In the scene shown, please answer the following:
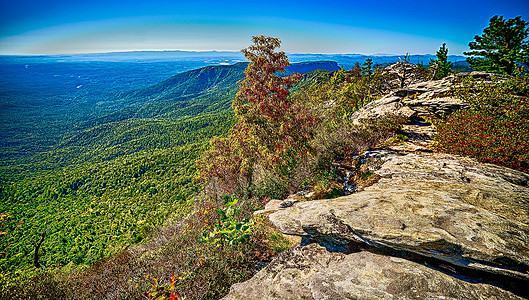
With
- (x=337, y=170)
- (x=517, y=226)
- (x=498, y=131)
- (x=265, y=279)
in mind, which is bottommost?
(x=265, y=279)

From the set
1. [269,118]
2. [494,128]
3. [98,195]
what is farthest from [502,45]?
[98,195]

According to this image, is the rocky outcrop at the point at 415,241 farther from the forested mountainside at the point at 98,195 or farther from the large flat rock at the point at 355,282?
the forested mountainside at the point at 98,195

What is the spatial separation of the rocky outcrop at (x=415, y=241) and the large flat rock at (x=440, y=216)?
17mm

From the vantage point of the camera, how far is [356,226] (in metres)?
4.82

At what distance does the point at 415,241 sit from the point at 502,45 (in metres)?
40.5

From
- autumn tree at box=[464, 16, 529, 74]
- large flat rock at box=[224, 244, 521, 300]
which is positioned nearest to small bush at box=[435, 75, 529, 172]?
large flat rock at box=[224, 244, 521, 300]

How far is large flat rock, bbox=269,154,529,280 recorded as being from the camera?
3707 mm

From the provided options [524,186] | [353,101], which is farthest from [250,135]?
[353,101]

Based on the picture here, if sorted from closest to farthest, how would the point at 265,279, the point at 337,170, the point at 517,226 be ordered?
the point at 517,226 < the point at 265,279 < the point at 337,170

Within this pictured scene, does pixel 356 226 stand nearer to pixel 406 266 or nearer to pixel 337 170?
pixel 406 266

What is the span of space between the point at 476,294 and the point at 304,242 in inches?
145

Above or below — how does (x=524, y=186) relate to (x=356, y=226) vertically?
above

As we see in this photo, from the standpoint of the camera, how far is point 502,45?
2708 centimetres

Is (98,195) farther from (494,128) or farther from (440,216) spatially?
(494,128)
